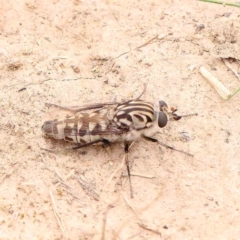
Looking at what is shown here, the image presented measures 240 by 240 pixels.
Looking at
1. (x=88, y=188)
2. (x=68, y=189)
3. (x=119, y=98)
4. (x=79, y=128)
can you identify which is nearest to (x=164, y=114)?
(x=119, y=98)

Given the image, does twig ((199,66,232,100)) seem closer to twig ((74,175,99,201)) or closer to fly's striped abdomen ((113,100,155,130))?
fly's striped abdomen ((113,100,155,130))

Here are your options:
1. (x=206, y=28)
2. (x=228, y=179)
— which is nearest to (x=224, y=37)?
(x=206, y=28)

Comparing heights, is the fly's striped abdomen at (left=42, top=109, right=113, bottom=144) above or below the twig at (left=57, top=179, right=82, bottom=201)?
above

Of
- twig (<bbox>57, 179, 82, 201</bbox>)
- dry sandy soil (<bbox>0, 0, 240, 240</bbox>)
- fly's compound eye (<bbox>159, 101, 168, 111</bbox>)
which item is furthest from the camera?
fly's compound eye (<bbox>159, 101, 168, 111</bbox>)

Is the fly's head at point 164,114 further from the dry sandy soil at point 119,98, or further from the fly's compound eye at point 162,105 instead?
the dry sandy soil at point 119,98

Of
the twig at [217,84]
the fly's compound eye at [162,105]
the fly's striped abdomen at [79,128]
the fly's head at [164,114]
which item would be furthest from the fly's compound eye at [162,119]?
the twig at [217,84]

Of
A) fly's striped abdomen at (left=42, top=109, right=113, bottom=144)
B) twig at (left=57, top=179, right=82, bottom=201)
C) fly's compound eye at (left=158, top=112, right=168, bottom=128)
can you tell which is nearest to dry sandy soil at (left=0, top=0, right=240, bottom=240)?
twig at (left=57, top=179, right=82, bottom=201)
